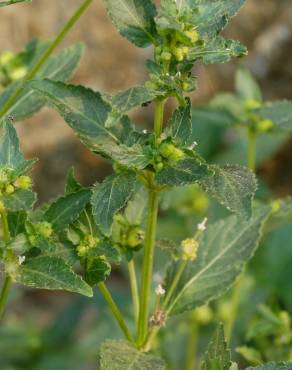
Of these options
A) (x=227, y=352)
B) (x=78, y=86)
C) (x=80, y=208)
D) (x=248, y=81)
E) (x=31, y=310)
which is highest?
(x=31, y=310)

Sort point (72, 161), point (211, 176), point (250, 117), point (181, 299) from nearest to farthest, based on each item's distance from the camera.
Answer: point (211, 176) → point (181, 299) → point (250, 117) → point (72, 161)

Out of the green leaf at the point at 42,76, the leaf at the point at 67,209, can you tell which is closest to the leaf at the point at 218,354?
the leaf at the point at 67,209

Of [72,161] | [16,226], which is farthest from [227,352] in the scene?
[72,161]

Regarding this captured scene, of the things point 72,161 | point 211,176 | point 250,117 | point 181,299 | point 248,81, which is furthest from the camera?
point 72,161

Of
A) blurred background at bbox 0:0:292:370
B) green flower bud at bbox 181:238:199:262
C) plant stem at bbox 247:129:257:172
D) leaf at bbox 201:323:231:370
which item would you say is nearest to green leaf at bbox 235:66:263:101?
plant stem at bbox 247:129:257:172

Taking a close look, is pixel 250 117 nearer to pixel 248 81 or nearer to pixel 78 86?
pixel 248 81

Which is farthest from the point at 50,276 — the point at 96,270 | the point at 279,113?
the point at 279,113

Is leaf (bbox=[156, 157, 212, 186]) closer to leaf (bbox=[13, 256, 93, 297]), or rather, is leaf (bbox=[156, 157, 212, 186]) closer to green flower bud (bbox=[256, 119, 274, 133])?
leaf (bbox=[13, 256, 93, 297])

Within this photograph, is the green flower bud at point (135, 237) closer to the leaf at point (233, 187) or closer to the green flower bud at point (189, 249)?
the green flower bud at point (189, 249)
